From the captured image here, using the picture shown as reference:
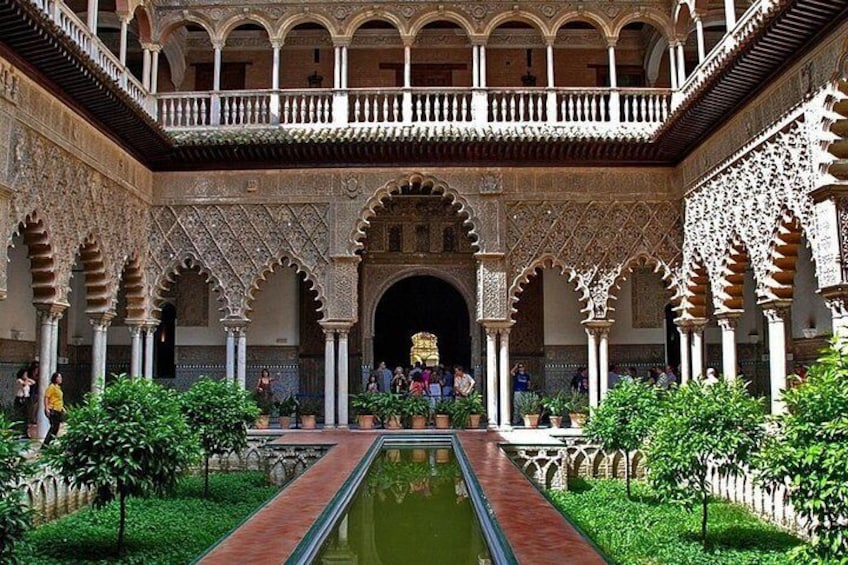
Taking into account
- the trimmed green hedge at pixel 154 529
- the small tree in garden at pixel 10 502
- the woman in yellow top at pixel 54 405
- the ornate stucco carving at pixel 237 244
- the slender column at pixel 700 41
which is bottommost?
the trimmed green hedge at pixel 154 529

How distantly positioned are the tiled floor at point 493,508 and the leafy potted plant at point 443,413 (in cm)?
375

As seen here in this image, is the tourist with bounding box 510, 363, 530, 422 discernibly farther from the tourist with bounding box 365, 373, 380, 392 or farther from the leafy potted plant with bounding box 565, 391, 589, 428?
the tourist with bounding box 365, 373, 380, 392

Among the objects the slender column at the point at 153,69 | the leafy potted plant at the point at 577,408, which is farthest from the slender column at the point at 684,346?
the slender column at the point at 153,69

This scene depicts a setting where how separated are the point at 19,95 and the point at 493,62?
9675mm

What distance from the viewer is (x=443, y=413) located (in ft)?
47.1

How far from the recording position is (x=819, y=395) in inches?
216

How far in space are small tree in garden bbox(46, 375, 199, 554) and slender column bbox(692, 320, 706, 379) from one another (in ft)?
29.3

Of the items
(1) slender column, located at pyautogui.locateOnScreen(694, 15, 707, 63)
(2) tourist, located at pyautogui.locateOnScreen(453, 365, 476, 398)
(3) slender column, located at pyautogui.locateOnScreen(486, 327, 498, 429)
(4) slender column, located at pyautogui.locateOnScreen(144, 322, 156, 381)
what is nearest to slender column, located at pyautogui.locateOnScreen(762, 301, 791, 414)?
(1) slender column, located at pyautogui.locateOnScreen(694, 15, 707, 63)

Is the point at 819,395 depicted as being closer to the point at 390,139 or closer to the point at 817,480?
the point at 817,480

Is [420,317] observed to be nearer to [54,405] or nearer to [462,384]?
[462,384]

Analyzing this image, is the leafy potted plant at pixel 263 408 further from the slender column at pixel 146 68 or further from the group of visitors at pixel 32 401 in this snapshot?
the slender column at pixel 146 68

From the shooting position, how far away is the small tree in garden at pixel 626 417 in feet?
32.2

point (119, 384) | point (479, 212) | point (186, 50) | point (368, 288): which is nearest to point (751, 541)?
point (119, 384)

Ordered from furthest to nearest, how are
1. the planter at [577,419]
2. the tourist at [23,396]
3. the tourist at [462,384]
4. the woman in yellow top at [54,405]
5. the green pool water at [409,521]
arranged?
the tourist at [462,384] < the planter at [577,419] < the tourist at [23,396] < the woman in yellow top at [54,405] < the green pool water at [409,521]
